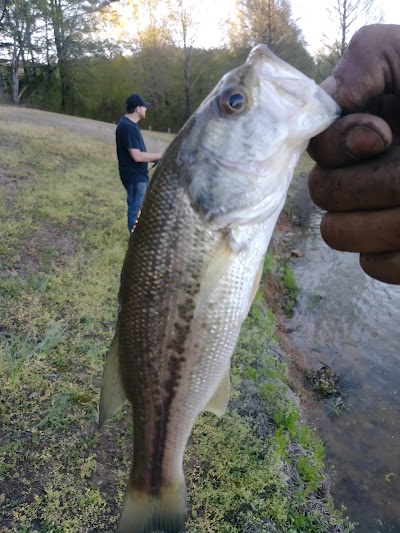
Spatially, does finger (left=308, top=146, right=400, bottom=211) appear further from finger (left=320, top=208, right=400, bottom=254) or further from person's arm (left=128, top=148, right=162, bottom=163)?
person's arm (left=128, top=148, right=162, bottom=163)

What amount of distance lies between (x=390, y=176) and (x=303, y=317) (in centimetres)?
733

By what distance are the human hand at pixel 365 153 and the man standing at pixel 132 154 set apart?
5.21 metres

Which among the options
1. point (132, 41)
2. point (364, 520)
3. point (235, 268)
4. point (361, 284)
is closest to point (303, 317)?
point (361, 284)

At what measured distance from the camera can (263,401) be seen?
439 centimetres

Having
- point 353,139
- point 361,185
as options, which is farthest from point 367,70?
point 361,185

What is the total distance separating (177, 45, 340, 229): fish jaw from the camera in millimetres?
1830

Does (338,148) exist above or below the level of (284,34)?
below

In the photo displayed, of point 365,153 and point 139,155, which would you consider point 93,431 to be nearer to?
point 365,153

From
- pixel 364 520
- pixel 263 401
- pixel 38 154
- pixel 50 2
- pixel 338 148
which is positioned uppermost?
pixel 50 2

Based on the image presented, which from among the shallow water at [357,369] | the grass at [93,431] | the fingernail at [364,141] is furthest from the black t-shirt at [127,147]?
the fingernail at [364,141]

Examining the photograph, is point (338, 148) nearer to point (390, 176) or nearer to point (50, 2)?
point (390, 176)

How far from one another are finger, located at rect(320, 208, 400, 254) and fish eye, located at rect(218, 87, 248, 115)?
56cm

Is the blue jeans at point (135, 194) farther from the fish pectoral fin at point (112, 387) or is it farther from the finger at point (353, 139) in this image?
the finger at point (353, 139)

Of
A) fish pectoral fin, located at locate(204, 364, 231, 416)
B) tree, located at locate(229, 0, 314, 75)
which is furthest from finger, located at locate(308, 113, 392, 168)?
tree, located at locate(229, 0, 314, 75)
